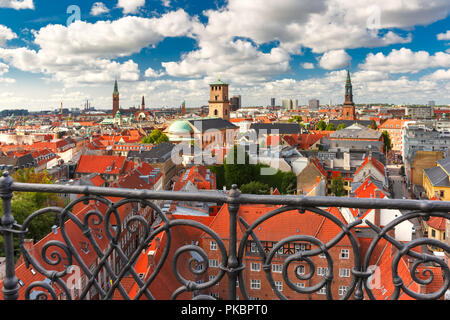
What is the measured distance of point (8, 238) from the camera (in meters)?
2.69

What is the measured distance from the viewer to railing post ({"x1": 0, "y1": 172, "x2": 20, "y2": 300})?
2621mm

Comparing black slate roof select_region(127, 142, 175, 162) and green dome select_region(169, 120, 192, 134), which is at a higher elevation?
green dome select_region(169, 120, 192, 134)

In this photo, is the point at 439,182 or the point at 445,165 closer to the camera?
the point at 439,182

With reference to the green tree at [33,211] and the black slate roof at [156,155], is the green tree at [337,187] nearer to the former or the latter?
the black slate roof at [156,155]

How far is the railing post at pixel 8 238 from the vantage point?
2.62 meters

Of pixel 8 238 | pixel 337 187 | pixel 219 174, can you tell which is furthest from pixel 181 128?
pixel 8 238

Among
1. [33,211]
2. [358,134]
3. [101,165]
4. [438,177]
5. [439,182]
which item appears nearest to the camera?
[33,211]

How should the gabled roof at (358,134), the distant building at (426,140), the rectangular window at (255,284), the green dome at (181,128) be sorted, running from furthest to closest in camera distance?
the green dome at (181,128), the gabled roof at (358,134), the distant building at (426,140), the rectangular window at (255,284)

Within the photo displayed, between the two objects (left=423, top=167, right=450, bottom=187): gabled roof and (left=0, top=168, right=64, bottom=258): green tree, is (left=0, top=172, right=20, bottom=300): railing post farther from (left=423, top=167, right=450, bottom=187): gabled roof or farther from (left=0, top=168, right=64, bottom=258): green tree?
(left=423, top=167, right=450, bottom=187): gabled roof

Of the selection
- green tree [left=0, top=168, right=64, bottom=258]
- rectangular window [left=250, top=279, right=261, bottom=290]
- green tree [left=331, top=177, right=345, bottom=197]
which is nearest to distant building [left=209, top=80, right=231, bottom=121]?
green tree [left=331, top=177, right=345, bottom=197]

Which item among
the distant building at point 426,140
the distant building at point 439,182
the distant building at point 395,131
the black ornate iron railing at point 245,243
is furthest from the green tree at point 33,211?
the distant building at point 395,131

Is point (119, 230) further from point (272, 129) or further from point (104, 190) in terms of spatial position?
point (272, 129)

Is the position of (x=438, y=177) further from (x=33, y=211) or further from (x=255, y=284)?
(x=255, y=284)
